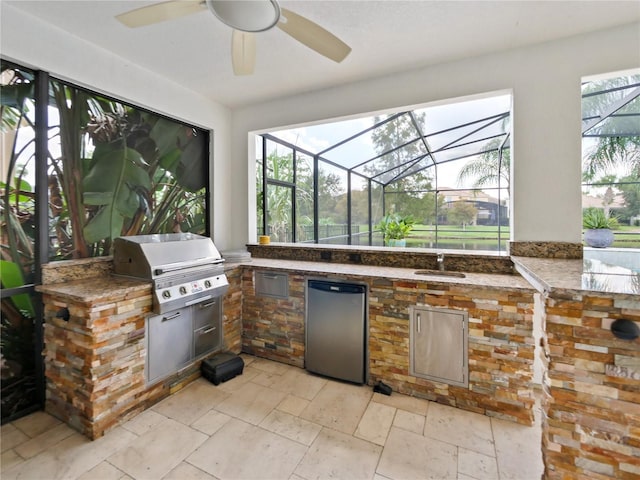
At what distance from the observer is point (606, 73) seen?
217 centimetres

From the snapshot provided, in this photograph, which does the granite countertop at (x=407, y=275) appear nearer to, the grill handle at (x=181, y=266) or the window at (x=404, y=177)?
the grill handle at (x=181, y=266)

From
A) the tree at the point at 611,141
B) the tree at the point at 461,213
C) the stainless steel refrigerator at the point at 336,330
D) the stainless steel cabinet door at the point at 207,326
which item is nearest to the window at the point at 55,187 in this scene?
the stainless steel cabinet door at the point at 207,326

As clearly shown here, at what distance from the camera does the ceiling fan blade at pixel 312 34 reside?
1.53m

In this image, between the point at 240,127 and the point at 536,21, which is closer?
the point at 536,21

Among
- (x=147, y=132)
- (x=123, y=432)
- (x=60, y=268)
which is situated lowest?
(x=123, y=432)

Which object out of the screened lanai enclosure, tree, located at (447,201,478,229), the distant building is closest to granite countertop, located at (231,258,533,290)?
the screened lanai enclosure

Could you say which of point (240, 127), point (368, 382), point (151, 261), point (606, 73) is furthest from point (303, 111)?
point (368, 382)

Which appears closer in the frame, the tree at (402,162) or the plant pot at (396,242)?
the tree at (402,162)

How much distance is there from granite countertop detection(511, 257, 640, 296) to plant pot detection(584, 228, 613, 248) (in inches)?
33.8

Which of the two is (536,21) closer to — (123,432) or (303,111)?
(303,111)

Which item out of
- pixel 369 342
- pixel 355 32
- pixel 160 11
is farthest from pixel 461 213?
pixel 160 11

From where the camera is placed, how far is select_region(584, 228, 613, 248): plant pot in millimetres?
2502

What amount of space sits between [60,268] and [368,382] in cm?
261

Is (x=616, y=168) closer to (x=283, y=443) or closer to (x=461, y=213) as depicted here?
(x=461, y=213)
